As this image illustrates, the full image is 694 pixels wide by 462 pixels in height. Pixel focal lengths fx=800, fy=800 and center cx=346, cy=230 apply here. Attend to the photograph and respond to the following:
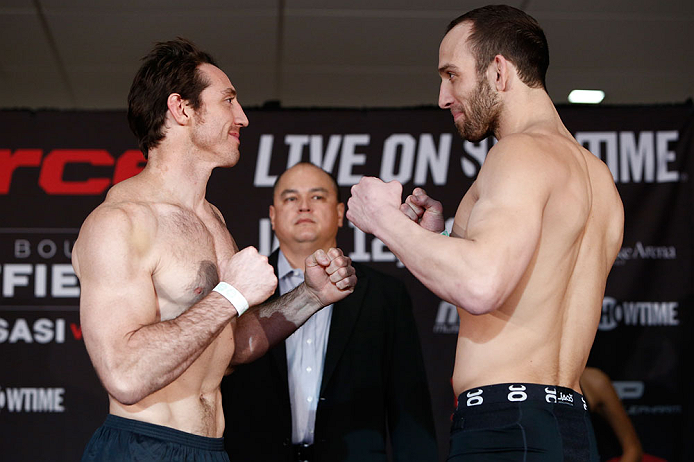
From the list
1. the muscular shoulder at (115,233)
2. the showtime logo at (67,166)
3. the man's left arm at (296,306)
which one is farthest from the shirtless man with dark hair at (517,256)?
the showtime logo at (67,166)

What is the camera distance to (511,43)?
74.4 inches

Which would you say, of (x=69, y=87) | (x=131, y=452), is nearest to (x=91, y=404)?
(x=69, y=87)

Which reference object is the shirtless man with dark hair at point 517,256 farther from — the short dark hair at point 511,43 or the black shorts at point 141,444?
the black shorts at point 141,444

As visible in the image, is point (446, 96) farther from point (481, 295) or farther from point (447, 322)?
point (447, 322)

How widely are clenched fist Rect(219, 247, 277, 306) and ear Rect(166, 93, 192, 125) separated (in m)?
0.46

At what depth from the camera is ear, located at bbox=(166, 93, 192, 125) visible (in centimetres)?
215

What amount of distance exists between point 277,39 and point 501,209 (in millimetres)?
2507

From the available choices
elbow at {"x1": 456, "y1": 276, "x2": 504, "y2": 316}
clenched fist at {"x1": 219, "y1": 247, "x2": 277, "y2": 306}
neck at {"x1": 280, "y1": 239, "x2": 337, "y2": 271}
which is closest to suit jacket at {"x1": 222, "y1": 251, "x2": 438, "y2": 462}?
neck at {"x1": 280, "y1": 239, "x2": 337, "y2": 271}

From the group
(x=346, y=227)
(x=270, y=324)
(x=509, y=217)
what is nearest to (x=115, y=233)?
(x=270, y=324)

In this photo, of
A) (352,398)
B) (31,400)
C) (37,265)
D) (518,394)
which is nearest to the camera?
(518,394)

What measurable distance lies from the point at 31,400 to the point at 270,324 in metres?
1.95

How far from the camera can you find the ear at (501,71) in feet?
6.18

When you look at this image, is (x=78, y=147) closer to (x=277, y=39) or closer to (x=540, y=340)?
(x=277, y=39)

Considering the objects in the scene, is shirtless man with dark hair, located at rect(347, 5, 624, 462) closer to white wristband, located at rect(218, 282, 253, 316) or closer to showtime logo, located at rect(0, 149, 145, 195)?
white wristband, located at rect(218, 282, 253, 316)
